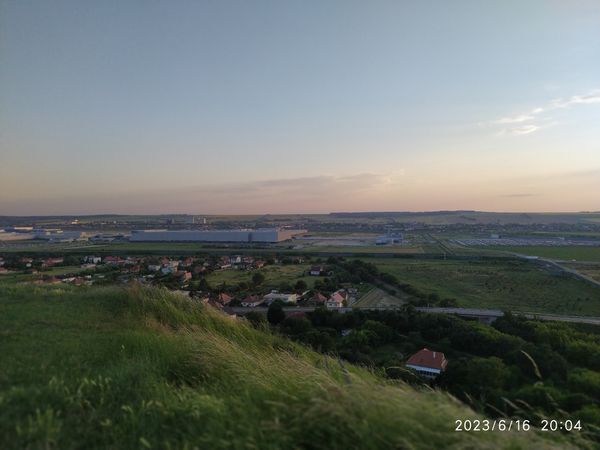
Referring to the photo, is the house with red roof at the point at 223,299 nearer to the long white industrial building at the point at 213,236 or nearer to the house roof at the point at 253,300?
the house roof at the point at 253,300

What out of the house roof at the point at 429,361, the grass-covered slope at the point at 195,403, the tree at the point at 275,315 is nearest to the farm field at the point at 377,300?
the tree at the point at 275,315

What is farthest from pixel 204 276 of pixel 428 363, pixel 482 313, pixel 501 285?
pixel 428 363

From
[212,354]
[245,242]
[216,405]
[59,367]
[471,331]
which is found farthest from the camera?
[245,242]

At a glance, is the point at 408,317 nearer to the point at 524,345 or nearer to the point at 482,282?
the point at 524,345

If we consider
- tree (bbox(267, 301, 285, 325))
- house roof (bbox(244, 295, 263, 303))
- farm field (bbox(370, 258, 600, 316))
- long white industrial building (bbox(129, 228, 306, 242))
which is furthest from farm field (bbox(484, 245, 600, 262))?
tree (bbox(267, 301, 285, 325))

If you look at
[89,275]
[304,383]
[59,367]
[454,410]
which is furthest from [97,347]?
[89,275]

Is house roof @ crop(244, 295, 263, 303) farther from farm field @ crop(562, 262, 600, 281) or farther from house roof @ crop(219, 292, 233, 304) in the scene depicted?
farm field @ crop(562, 262, 600, 281)
